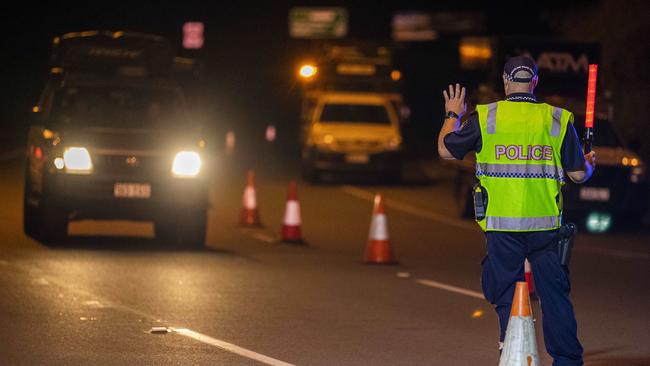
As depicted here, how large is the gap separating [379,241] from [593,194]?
21.9ft

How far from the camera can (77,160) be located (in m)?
16.2

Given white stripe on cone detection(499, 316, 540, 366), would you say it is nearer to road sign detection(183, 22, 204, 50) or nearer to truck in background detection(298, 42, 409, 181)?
truck in background detection(298, 42, 409, 181)

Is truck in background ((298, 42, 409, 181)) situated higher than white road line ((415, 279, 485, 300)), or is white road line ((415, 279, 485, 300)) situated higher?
truck in background ((298, 42, 409, 181))

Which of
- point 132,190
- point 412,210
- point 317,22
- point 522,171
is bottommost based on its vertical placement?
point 412,210

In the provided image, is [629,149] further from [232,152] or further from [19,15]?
[19,15]

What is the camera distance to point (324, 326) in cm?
1103

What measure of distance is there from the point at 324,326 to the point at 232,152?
3443cm

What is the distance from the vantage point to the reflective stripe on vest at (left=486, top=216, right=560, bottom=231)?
8062 millimetres

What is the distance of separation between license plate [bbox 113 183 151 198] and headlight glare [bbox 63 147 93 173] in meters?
0.38

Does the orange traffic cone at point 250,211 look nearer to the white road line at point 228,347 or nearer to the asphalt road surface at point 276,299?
the asphalt road surface at point 276,299

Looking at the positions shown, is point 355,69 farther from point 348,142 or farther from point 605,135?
point 605,135

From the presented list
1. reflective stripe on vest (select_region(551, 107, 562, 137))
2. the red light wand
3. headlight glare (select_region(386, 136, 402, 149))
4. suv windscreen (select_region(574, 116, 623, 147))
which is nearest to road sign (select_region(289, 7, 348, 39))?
headlight glare (select_region(386, 136, 402, 149))

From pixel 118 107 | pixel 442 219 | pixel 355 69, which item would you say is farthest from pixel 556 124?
pixel 355 69

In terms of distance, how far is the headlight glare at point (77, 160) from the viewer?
53.1 ft
